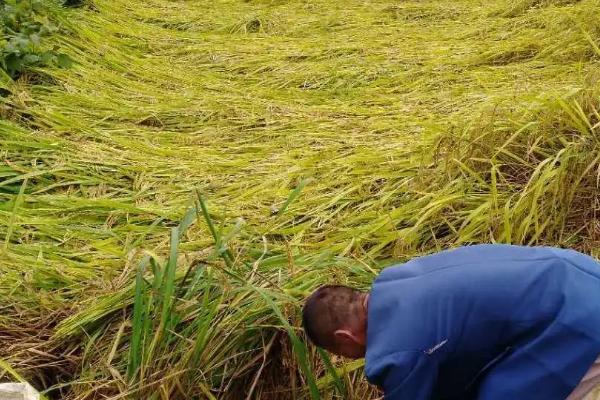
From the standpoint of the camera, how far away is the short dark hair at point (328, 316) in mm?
1406

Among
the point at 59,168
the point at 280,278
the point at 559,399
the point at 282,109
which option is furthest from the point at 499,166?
the point at 59,168

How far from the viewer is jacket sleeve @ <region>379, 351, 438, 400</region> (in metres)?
1.29

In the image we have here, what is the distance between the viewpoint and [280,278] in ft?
5.79

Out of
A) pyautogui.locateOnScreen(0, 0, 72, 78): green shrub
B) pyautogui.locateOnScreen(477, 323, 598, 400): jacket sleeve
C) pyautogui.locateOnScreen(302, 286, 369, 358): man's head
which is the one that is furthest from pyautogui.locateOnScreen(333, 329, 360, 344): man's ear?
pyautogui.locateOnScreen(0, 0, 72, 78): green shrub

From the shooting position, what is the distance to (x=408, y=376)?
1.30 meters

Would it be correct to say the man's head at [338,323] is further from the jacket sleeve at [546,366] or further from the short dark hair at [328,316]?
the jacket sleeve at [546,366]

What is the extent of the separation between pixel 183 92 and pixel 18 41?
0.93 metres

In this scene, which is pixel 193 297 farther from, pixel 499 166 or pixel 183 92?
pixel 183 92

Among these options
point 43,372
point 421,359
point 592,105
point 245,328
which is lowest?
point 43,372

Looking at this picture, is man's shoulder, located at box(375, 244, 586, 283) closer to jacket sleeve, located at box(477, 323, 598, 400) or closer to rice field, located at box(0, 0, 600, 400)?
jacket sleeve, located at box(477, 323, 598, 400)

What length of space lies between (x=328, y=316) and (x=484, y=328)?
0.99 feet

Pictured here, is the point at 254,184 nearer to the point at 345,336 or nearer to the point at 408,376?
the point at 345,336

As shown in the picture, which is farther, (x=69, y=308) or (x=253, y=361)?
(x=69, y=308)

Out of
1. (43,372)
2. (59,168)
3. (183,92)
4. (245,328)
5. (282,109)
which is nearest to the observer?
(245,328)
